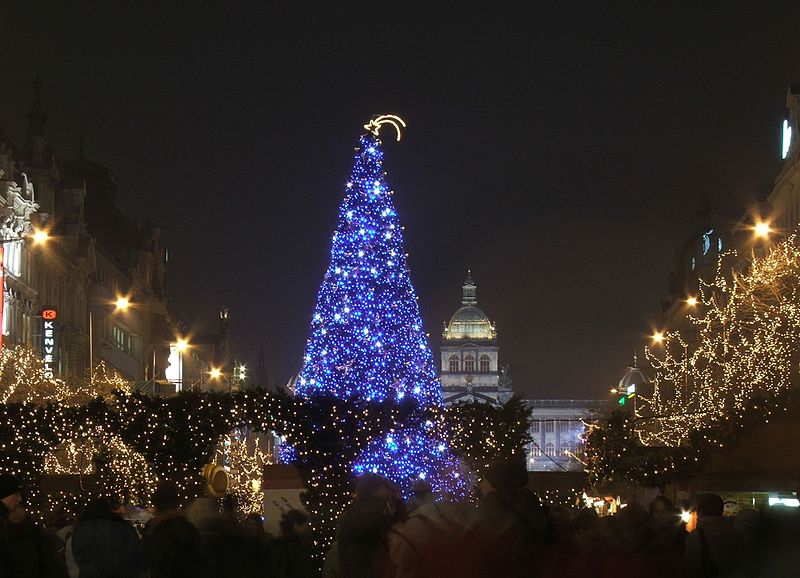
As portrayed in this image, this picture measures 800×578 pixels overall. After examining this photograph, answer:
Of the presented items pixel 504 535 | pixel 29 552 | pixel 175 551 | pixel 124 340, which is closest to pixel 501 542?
pixel 504 535

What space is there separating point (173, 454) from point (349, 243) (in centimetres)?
776

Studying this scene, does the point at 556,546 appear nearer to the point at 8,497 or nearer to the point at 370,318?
the point at 8,497

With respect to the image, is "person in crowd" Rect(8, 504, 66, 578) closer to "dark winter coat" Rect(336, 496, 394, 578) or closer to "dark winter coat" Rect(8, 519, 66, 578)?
"dark winter coat" Rect(8, 519, 66, 578)

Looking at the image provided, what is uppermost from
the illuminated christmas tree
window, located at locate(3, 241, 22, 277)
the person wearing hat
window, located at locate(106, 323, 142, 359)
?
window, located at locate(106, 323, 142, 359)

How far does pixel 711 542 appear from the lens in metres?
12.3

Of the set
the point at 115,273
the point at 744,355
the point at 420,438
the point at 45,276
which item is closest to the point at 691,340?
the point at 115,273

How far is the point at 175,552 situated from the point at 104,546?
0.73 meters

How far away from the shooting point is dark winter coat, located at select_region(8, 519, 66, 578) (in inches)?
438

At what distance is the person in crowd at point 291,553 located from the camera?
1453 cm

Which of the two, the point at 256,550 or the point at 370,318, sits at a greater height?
the point at 370,318

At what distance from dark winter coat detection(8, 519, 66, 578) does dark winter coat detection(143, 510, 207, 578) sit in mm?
739

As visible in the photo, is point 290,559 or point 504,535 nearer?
point 504,535

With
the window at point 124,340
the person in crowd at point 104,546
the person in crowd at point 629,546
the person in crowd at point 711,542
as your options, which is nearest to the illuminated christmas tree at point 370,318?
the person in crowd at point 711,542

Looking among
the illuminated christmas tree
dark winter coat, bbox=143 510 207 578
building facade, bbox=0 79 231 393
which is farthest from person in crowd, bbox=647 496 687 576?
building facade, bbox=0 79 231 393
